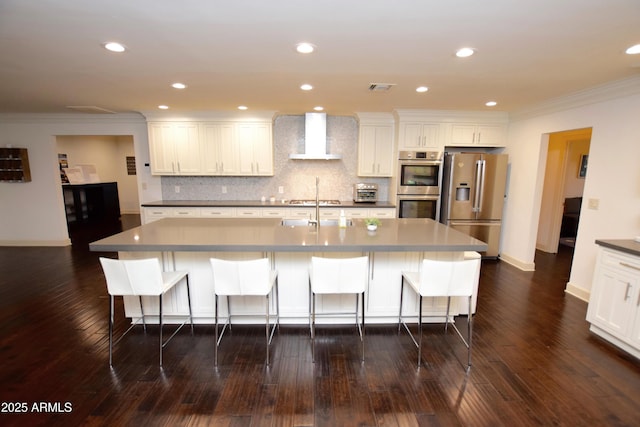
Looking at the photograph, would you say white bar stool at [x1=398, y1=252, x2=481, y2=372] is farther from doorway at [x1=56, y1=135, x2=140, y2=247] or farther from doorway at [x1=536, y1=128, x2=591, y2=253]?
doorway at [x1=56, y1=135, x2=140, y2=247]

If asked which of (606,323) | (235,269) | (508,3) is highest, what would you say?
(508,3)

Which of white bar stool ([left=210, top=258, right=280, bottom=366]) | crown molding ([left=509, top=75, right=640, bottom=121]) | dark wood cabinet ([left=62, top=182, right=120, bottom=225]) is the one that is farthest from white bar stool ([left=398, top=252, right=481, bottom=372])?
dark wood cabinet ([left=62, top=182, right=120, bottom=225])

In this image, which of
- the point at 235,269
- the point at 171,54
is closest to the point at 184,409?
the point at 235,269

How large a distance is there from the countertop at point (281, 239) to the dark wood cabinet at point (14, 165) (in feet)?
14.6

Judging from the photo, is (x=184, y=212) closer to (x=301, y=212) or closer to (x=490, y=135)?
(x=301, y=212)

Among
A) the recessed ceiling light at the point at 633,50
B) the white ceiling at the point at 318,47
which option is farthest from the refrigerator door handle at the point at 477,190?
the recessed ceiling light at the point at 633,50

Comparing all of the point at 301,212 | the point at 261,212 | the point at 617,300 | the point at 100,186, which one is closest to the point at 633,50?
the point at 617,300

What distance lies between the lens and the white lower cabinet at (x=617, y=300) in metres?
2.37

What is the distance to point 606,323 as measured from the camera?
2598 millimetres

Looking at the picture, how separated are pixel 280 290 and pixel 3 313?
9.80 ft

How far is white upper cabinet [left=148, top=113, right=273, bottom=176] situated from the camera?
5.00 m

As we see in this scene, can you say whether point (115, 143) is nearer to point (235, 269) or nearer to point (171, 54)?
point (171, 54)

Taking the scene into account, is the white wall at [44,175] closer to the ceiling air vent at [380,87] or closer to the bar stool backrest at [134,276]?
the bar stool backrest at [134,276]

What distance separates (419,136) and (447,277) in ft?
10.5
